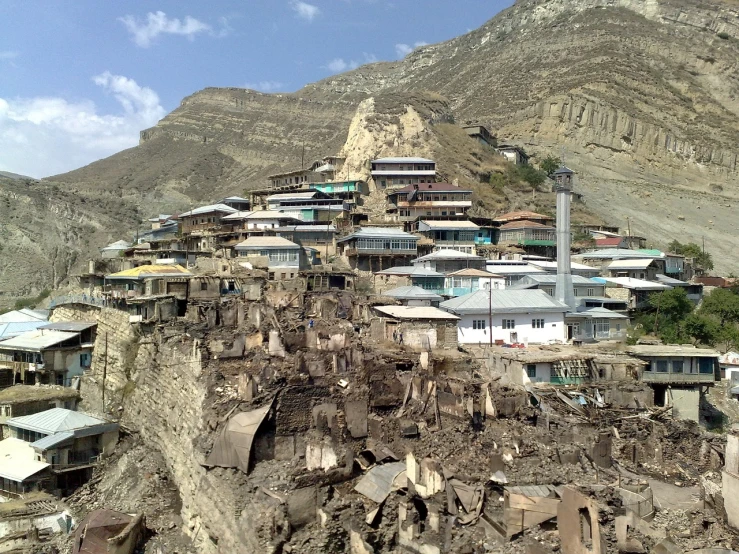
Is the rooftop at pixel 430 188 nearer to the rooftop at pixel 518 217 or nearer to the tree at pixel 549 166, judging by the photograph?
the rooftop at pixel 518 217

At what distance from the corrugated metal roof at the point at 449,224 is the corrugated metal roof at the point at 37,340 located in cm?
2002

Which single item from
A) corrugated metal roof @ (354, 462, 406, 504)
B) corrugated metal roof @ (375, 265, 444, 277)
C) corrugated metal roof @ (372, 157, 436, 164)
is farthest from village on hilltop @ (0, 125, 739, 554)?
corrugated metal roof @ (372, 157, 436, 164)

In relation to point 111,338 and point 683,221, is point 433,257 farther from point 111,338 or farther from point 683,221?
point 683,221

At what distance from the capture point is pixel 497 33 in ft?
400

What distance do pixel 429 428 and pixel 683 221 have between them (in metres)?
53.7

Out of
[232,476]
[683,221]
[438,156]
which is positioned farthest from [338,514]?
[683,221]

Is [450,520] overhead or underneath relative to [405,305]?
underneath

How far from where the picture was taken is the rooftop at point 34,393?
22922 millimetres

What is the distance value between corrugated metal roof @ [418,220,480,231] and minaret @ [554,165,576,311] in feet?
24.2

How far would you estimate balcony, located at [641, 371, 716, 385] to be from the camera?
21.5 m

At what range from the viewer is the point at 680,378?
21562 mm

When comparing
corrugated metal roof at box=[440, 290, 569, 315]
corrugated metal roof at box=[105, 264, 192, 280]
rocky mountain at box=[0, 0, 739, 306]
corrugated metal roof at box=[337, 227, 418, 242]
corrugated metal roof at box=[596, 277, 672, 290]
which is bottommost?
corrugated metal roof at box=[440, 290, 569, 315]

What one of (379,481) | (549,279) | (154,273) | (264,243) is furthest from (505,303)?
(154,273)

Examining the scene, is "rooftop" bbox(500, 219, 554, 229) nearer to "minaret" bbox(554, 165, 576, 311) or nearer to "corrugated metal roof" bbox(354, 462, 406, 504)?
"minaret" bbox(554, 165, 576, 311)
